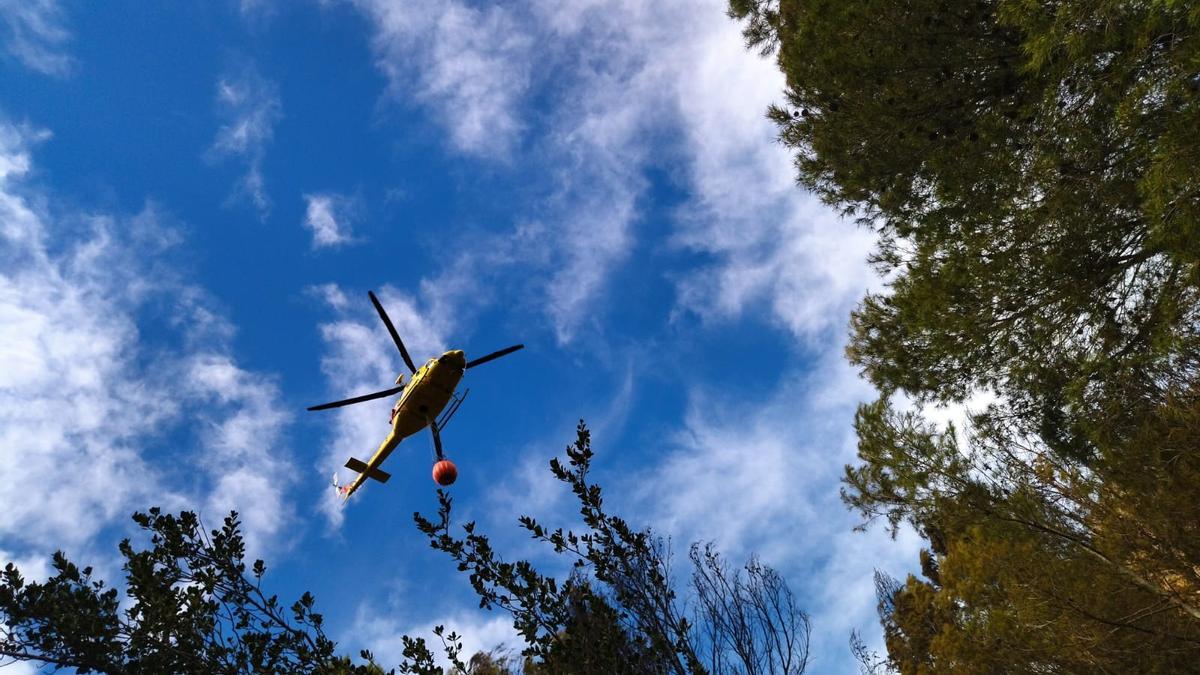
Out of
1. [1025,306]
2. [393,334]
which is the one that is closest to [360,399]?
[393,334]

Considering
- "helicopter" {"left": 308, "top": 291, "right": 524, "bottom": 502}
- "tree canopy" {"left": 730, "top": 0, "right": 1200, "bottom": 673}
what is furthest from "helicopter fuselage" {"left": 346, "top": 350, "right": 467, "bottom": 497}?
"tree canopy" {"left": 730, "top": 0, "right": 1200, "bottom": 673}

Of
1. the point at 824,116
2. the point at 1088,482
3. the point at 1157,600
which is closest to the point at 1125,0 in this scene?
the point at 824,116

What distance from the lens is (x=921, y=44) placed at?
274 inches

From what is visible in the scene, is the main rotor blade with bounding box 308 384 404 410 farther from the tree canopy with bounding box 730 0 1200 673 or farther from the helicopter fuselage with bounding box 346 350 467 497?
the tree canopy with bounding box 730 0 1200 673

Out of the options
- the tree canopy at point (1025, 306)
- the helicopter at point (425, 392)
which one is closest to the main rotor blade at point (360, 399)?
the helicopter at point (425, 392)

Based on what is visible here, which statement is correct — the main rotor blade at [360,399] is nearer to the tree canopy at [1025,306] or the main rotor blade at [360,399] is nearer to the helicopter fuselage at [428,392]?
the helicopter fuselage at [428,392]

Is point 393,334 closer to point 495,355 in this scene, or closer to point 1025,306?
point 495,355

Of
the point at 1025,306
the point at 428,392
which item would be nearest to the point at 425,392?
the point at 428,392

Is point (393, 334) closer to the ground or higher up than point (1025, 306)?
higher up

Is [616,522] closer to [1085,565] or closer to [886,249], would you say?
[886,249]

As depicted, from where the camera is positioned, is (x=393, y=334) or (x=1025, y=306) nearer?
(x=1025, y=306)

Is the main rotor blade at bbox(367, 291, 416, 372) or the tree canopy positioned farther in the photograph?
the main rotor blade at bbox(367, 291, 416, 372)

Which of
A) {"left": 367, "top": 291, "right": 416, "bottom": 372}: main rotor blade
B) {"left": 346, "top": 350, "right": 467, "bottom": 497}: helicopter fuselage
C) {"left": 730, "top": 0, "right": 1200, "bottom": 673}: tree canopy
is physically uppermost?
{"left": 367, "top": 291, "right": 416, "bottom": 372}: main rotor blade

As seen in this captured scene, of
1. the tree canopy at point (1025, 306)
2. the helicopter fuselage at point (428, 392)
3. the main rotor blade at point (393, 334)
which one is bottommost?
the tree canopy at point (1025, 306)
